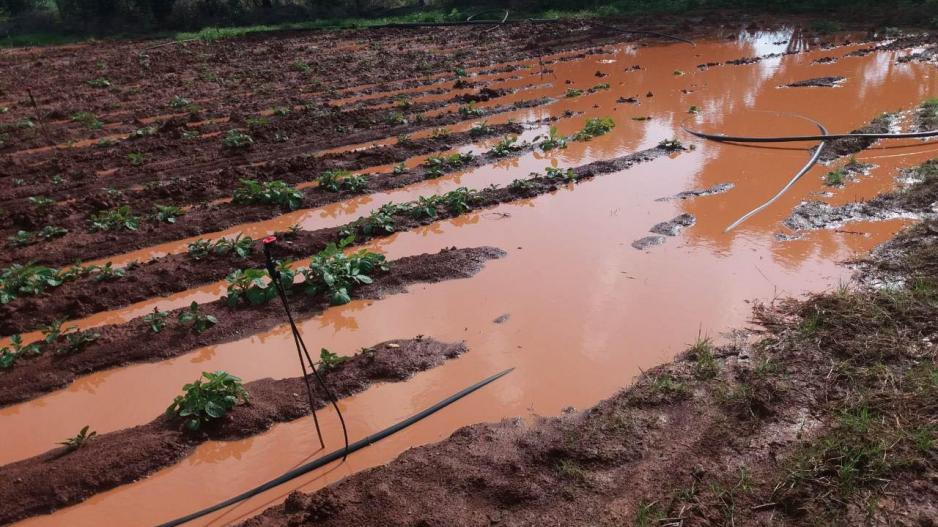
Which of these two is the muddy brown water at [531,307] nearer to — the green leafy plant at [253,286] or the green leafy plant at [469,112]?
the green leafy plant at [253,286]

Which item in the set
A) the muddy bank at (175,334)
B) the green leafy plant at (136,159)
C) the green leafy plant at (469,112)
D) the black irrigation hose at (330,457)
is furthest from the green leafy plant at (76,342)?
the green leafy plant at (469,112)

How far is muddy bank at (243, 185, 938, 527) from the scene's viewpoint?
3.55 metres

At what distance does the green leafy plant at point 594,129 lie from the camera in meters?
11.2

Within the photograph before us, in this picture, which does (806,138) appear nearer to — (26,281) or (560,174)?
(560,174)

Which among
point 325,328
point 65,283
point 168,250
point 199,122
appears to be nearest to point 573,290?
point 325,328

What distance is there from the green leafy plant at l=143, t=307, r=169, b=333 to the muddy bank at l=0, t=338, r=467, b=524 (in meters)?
1.23

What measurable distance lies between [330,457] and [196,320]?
99.2 inches

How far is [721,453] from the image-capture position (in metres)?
3.99

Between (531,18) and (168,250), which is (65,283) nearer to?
(168,250)

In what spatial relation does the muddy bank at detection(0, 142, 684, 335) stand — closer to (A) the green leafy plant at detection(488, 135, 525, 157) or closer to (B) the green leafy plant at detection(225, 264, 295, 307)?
(B) the green leafy plant at detection(225, 264, 295, 307)

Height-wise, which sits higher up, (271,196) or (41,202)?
(41,202)

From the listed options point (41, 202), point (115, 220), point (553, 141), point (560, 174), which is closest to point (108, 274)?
point (115, 220)

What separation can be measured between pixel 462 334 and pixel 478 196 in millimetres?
3412

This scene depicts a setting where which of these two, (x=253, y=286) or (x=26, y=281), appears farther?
(x=26, y=281)
